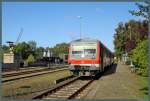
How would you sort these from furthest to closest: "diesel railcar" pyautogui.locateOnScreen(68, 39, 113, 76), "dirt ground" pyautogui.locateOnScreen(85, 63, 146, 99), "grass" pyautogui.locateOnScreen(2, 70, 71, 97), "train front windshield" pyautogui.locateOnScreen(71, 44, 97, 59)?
"train front windshield" pyautogui.locateOnScreen(71, 44, 97, 59)
"diesel railcar" pyautogui.locateOnScreen(68, 39, 113, 76)
"grass" pyautogui.locateOnScreen(2, 70, 71, 97)
"dirt ground" pyautogui.locateOnScreen(85, 63, 146, 99)

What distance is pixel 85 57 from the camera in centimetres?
2800

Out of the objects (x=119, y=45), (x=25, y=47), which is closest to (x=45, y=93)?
(x=119, y=45)

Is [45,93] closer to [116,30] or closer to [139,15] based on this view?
[139,15]

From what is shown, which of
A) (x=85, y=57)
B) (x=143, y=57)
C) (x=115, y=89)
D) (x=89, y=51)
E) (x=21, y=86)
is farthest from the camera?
(x=89, y=51)

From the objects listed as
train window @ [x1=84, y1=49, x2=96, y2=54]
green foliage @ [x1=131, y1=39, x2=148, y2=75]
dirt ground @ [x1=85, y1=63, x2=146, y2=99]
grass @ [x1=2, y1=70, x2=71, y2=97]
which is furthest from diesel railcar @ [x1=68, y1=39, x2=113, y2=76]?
green foliage @ [x1=131, y1=39, x2=148, y2=75]

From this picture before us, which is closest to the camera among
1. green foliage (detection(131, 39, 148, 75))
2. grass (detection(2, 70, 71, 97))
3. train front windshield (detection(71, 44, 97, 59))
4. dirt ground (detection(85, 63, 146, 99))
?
dirt ground (detection(85, 63, 146, 99))

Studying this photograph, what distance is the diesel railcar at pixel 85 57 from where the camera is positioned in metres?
27.5

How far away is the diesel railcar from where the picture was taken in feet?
90.3

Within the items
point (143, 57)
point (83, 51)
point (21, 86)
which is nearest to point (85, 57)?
point (83, 51)

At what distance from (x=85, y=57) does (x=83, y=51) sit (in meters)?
0.60

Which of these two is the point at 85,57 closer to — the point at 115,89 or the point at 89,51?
the point at 89,51

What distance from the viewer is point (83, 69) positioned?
2756cm

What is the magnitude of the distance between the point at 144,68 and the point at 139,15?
465cm

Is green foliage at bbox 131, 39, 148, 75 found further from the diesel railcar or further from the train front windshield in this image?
the train front windshield
